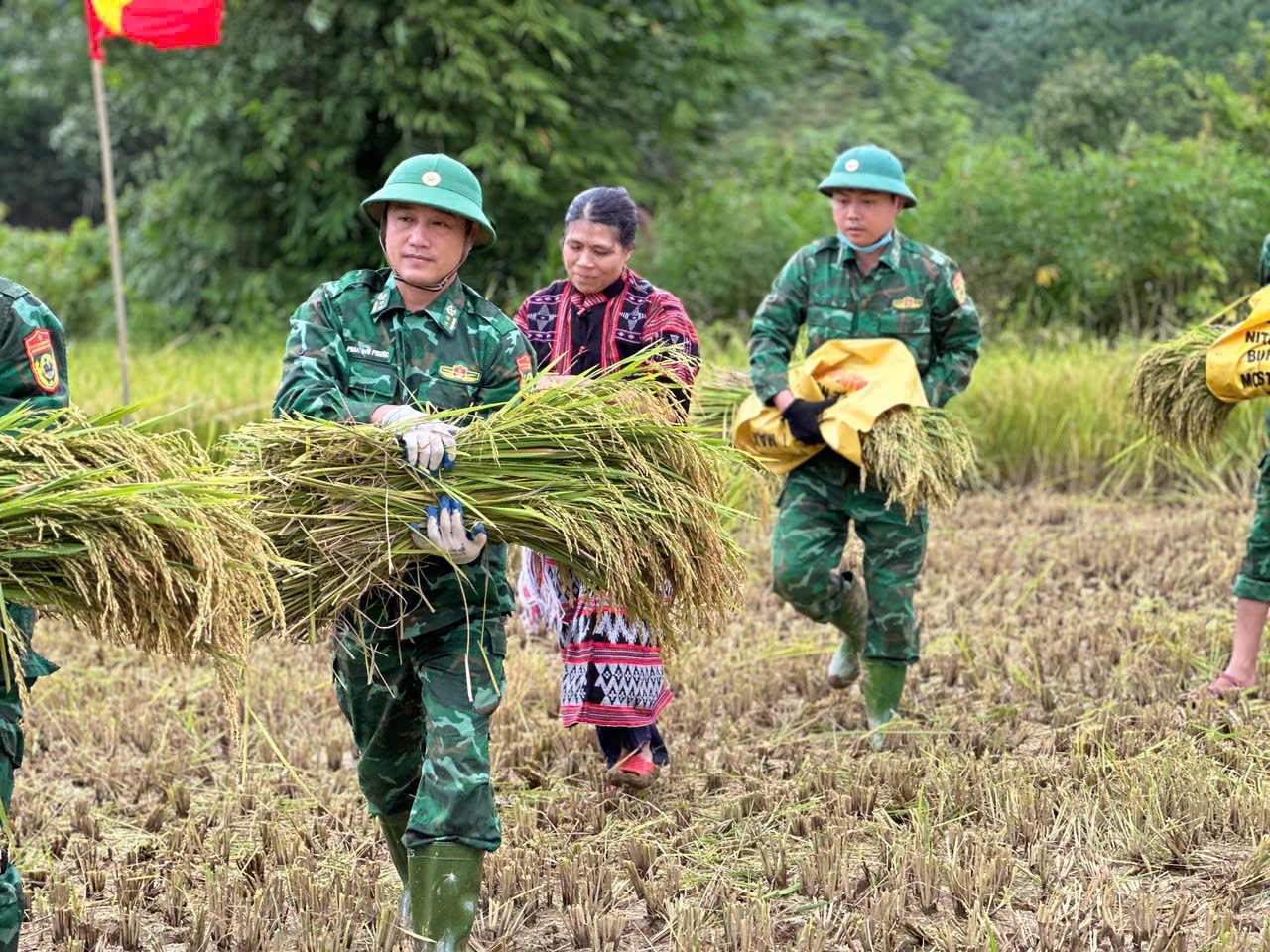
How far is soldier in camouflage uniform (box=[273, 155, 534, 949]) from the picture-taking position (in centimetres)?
321

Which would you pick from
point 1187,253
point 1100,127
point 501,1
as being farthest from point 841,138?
point 1187,253

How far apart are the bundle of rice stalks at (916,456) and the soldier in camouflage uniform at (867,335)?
12 cm

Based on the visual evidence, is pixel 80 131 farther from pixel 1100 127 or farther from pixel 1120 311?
pixel 1120 311

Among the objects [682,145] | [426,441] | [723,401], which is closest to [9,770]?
[426,441]

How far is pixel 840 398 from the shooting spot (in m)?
4.92

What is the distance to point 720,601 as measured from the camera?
11.7 feet

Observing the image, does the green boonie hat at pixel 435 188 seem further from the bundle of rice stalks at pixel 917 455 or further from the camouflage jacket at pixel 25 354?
the bundle of rice stalks at pixel 917 455

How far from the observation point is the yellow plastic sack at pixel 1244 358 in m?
4.74

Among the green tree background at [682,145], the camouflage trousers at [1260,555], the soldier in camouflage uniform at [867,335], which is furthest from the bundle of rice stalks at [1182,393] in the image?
the green tree background at [682,145]

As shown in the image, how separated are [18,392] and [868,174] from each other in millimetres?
2862

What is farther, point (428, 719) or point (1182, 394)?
point (1182, 394)

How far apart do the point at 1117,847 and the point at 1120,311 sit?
940 cm

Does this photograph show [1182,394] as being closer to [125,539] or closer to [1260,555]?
[1260,555]

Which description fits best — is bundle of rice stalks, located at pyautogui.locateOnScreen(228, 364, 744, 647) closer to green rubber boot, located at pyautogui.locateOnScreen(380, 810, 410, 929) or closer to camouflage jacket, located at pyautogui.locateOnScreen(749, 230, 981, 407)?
green rubber boot, located at pyautogui.locateOnScreen(380, 810, 410, 929)
